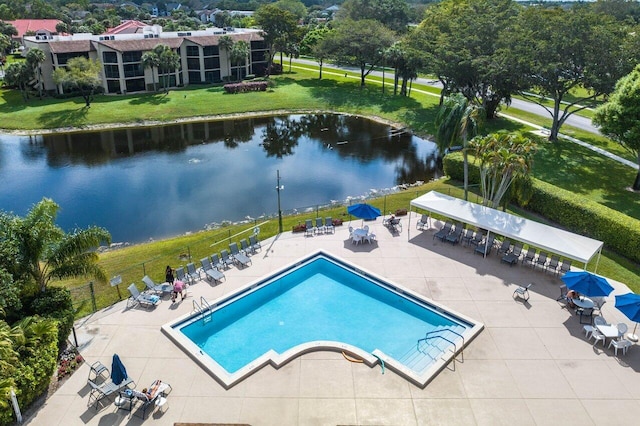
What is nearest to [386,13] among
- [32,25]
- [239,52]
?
[239,52]

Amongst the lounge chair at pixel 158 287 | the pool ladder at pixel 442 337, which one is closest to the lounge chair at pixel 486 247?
the pool ladder at pixel 442 337

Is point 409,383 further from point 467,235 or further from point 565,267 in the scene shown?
point 467,235

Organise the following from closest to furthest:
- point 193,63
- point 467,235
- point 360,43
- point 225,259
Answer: point 225,259 → point 467,235 → point 360,43 → point 193,63

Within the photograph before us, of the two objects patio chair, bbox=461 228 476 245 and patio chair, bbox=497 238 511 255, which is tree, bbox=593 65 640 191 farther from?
patio chair, bbox=461 228 476 245

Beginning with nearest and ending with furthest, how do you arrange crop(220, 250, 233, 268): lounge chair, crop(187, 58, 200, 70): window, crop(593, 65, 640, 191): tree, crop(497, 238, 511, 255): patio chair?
crop(220, 250, 233, 268): lounge chair
crop(497, 238, 511, 255): patio chair
crop(593, 65, 640, 191): tree
crop(187, 58, 200, 70): window

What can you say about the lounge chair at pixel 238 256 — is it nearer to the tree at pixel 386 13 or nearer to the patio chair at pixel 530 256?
the patio chair at pixel 530 256

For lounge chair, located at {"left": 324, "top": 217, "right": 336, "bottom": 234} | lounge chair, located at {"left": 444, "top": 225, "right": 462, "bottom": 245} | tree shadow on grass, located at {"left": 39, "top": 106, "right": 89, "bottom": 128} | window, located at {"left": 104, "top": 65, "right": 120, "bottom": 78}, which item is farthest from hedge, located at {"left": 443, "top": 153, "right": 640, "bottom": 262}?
window, located at {"left": 104, "top": 65, "right": 120, "bottom": 78}
